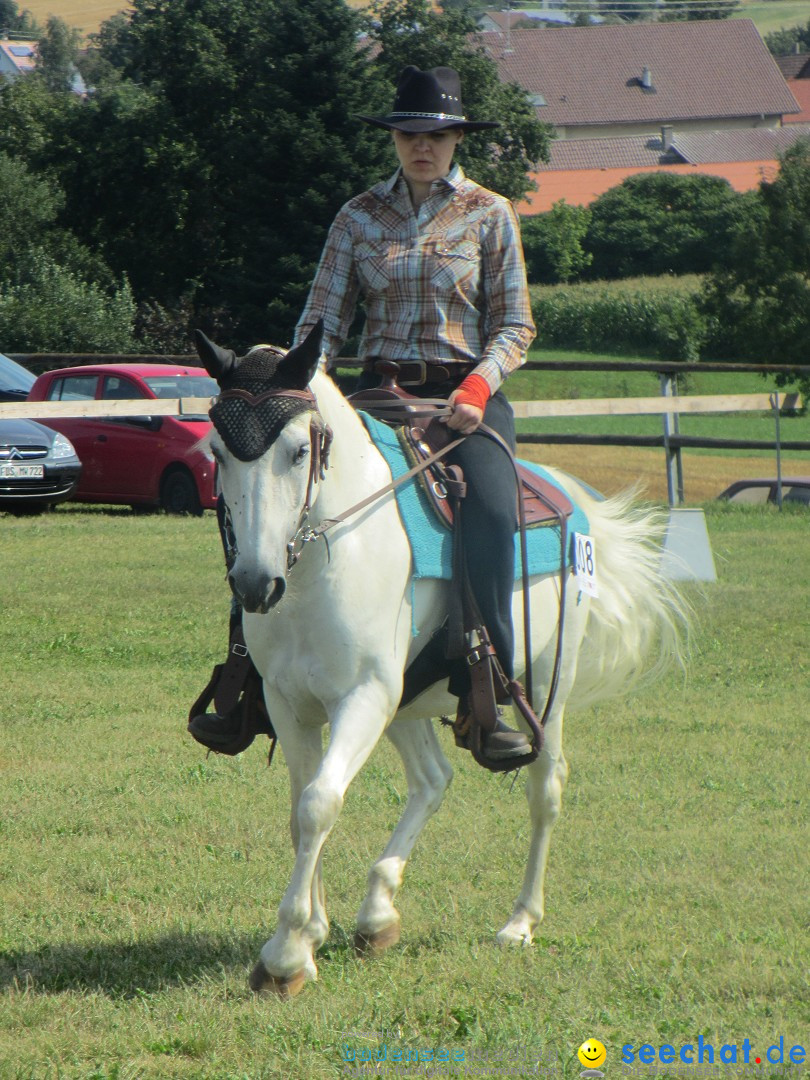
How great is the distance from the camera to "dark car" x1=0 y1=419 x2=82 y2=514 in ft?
56.8

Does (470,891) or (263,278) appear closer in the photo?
(470,891)

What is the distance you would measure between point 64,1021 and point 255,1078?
0.73 metres

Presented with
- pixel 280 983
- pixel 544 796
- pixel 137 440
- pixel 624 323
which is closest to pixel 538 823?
pixel 544 796

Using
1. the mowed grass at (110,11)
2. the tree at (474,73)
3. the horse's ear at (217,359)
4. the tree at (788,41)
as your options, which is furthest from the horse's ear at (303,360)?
the tree at (788,41)

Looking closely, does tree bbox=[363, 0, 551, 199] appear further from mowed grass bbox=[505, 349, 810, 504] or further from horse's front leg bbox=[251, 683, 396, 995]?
horse's front leg bbox=[251, 683, 396, 995]

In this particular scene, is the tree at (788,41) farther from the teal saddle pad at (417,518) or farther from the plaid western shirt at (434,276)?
the teal saddle pad at (417,518)

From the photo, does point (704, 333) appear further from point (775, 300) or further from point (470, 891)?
point (470, 891)

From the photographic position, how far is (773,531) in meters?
16.3

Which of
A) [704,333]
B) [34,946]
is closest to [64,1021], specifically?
[34,946]

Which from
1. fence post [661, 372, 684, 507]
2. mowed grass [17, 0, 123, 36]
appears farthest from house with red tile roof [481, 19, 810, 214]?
fence post [661, 372, 684, 507]

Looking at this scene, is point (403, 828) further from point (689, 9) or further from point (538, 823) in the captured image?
point (689, 9)

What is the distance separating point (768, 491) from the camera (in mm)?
19031

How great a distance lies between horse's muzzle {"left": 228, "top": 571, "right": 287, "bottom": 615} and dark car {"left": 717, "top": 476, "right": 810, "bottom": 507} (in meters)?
16.0

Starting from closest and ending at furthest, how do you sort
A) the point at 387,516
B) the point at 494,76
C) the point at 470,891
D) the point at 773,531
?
the point at 387,516, the point at 470,891, the point at 773,531, the point at 494,76
